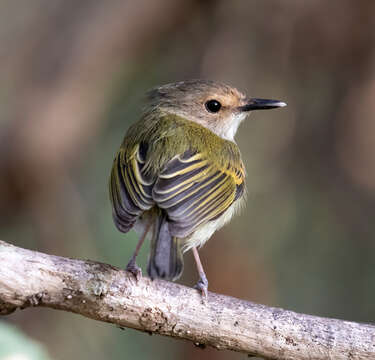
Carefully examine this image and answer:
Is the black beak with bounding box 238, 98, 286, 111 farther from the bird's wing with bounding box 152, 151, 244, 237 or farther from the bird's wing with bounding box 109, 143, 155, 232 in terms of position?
the bird's wing with bounding box 109, 143, 155, 232

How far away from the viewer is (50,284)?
2.84 metres

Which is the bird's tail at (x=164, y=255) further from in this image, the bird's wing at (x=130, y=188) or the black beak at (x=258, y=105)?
the black beak at (x=258, y=105)

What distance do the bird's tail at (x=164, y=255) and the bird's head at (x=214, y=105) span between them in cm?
139

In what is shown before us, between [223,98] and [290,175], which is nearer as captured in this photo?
[223,98]

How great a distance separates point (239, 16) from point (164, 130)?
102 inches

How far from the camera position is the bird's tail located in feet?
9.93

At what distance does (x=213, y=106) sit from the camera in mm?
4664

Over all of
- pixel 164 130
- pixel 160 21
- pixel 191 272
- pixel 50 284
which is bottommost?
pixel 191 272

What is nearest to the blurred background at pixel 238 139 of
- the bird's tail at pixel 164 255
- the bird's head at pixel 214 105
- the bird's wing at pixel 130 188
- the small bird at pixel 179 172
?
the small bird at pixel 179 172

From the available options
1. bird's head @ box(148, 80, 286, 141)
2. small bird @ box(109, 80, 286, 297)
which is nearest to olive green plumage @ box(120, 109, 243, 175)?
small bird @ box(109, 80, 286, 297)

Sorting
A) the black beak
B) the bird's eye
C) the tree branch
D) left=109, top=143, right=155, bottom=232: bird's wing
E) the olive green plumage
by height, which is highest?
the black beak

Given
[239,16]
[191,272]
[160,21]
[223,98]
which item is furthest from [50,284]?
[239,16]

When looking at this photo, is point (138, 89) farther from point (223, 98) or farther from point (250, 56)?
point (223, 98)

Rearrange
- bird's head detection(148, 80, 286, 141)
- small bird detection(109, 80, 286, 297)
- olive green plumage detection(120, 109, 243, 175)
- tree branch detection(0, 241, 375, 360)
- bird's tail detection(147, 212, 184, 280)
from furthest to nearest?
bird's head detection(148, 80, 286, 141) < olive green plumage detection(120, 109, 243, 175) < small bird detection(109, 80, 286, 297) < bird's tail detection(147, 212, 184, 280) < tree branch detection(0, 241, 375, 360)
